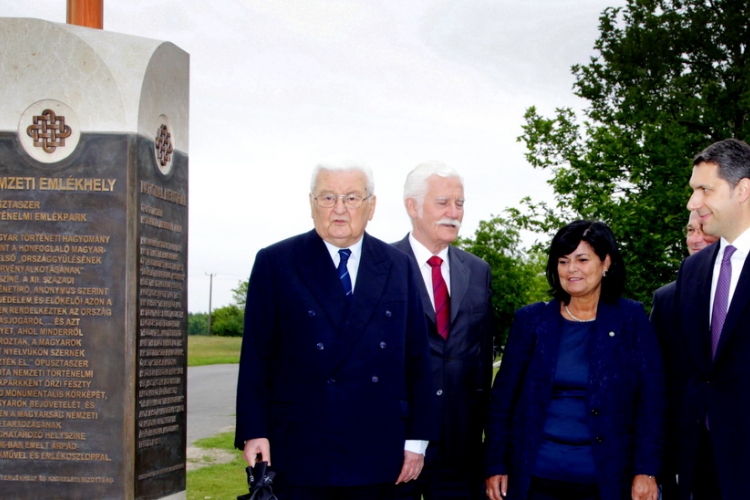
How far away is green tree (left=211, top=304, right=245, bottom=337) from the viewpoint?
77.7 m

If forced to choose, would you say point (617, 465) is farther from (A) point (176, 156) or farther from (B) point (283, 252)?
(A) point (176, 156)

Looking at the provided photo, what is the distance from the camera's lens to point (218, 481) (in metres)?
11.5

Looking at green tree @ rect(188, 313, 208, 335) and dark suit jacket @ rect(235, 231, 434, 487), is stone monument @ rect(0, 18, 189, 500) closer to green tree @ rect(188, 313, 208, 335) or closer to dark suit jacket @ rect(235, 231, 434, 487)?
dark suit jacket @ rect(235, 231, 434, 487)

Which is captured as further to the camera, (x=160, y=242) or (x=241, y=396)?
(x=160, y=242)

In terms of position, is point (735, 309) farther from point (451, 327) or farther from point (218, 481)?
point (218, 481)

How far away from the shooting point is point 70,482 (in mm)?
5828

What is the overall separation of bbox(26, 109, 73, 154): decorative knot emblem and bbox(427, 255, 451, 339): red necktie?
8.33 feet

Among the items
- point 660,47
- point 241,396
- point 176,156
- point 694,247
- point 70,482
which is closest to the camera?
point 241,396

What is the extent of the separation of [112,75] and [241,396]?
8.22 ft

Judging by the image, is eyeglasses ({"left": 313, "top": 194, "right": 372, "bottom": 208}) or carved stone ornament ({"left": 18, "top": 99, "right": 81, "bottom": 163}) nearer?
eyeglasses ({"left": 313, "top": 194, "right": 372, "bottom": 208})

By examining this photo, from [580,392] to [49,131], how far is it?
3.75 meters

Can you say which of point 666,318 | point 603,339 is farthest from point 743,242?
point 603,339

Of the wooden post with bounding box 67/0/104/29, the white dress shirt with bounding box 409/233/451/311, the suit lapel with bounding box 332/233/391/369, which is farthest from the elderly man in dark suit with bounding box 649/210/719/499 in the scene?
the wooden post with bounding box 67/0/104/29

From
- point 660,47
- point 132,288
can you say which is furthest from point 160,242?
point 660,47
